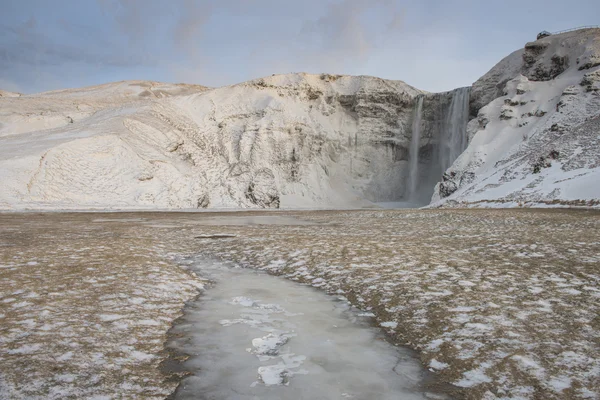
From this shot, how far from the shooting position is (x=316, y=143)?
54875 millimetres

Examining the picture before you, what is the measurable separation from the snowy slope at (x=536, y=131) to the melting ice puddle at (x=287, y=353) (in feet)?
92.9

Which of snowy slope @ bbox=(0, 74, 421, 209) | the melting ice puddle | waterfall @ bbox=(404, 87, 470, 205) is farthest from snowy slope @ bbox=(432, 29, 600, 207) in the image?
the melting ice puddle

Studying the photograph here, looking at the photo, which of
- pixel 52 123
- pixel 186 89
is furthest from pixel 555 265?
pixel 186 89

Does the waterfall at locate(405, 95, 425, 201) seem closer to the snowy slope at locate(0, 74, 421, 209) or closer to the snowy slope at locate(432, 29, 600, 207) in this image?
the snowy slope at locate(0, 74, 421, 209)

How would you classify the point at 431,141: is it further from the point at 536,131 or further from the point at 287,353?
the point at 287,353

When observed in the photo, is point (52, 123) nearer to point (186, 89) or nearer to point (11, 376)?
point (186, 89)

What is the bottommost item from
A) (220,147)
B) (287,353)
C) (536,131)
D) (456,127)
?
(287,353)

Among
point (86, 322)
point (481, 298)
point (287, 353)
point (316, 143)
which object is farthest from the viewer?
point (316, 143)

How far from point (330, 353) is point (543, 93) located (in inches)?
1941

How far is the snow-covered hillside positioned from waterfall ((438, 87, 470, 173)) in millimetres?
468

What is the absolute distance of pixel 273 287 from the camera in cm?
530

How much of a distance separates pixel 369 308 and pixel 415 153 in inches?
2116

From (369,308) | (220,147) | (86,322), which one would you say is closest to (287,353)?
(369,308)

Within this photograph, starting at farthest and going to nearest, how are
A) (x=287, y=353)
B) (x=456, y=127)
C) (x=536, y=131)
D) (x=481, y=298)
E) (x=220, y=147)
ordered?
1. (x=456, y=127)
2. (x=220, y=147)
3. (x=536, y=131)
4. (x=481, y=298)
5. (x=287, y=353)
